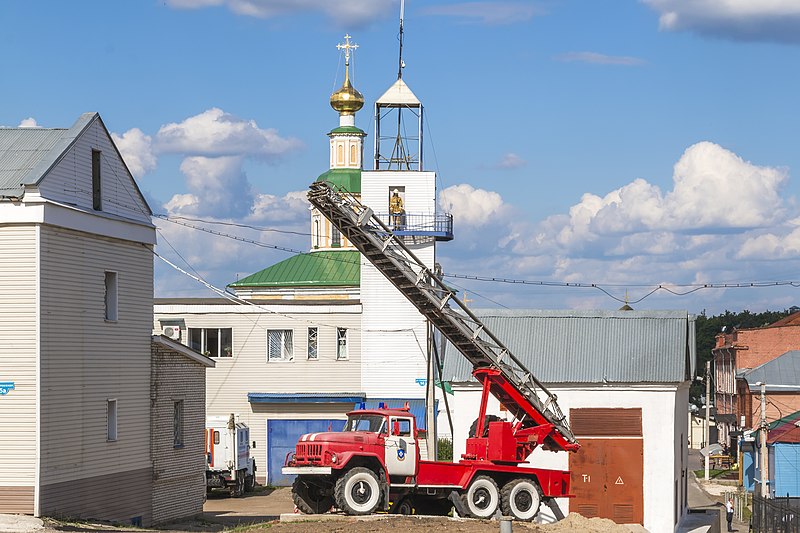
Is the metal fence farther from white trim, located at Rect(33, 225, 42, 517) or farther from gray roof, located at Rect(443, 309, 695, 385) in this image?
white trim, located at Rect(33, 225, 42, 517)

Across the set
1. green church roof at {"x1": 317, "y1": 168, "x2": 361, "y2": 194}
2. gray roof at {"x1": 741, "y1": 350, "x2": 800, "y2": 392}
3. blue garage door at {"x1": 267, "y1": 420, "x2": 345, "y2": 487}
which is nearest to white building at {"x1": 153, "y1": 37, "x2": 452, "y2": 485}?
blue garage door at {"x1": 267, "y1": 420, "x2": 345, "y2": 487}

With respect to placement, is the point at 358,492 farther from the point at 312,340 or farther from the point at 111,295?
the point at 312,340

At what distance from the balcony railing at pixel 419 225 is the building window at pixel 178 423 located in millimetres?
23011

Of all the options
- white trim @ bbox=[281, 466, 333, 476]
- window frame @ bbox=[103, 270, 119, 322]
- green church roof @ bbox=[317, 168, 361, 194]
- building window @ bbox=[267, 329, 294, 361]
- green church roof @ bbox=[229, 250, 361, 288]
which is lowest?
white trim @ bbox=[281, 466, 333, 476]

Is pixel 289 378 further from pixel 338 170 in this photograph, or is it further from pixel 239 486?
pixel 338 170

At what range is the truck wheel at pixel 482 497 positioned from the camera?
3231 cm

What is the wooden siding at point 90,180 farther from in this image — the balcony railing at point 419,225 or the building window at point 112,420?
the balcony railing at point 419,225

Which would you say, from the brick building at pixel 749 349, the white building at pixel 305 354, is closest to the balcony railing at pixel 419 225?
the white building at pixel 305 354

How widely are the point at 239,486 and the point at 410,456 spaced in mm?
22303

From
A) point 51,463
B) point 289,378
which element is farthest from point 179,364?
point 289,378

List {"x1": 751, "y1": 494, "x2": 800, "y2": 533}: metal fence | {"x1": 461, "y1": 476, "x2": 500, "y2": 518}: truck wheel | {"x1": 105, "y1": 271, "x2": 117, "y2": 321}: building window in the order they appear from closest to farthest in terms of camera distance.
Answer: {"x1": 461, "y1": 476, "x2": 500, "y2": 518}: truck wheel
{"x1": 105, "y1": 271, "x2": 117, "y2": 321}: building window
{"x1": 751, "y1": 494, "x2": 800, "y2": 533}: metal fence

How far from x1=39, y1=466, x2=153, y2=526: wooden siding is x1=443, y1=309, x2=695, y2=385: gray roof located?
Result: 32.6ft

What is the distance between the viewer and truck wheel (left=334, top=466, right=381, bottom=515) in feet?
98.3

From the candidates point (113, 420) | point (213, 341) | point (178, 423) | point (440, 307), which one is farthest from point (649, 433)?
point (213, 341)
